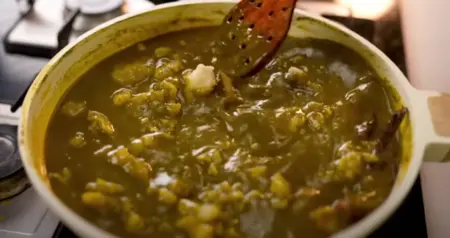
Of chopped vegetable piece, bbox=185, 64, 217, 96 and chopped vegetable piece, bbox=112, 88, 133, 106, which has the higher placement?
chopped vegetable piece, bbox=185, 64, 217, 96

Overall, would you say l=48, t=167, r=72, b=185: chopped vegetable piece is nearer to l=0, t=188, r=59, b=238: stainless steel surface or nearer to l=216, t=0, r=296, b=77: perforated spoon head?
l=0, t=188, r=59, b=238: stainless steel surface

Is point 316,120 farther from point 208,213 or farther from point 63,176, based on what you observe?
point 63,176

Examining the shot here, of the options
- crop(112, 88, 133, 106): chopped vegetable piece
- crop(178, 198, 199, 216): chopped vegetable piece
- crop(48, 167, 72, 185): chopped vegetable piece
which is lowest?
crop(48, 167, 72, 185): chopped vegetable piece

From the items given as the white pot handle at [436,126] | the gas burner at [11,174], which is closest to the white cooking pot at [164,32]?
the white pot handle at [436,126]

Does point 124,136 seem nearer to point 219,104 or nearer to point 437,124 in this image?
point 219,104

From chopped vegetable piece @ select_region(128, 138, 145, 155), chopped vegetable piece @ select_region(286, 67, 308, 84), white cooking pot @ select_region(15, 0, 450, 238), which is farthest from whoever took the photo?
chopped vegetable piece @ select_region(286, 67, 308, 84)

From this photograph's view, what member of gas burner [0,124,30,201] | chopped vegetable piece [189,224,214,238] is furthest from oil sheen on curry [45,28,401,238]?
gas burner [0,124,30,201]

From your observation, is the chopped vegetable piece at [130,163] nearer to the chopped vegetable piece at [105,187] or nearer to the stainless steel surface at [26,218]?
the chopped vegetable piece at [105,187]

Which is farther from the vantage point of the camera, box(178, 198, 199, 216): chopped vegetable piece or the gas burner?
the gas burner
